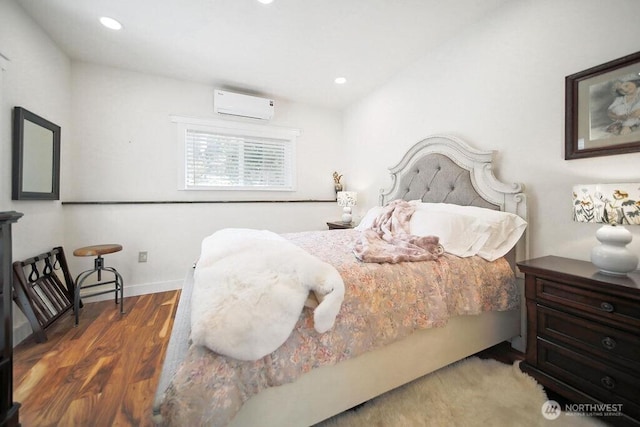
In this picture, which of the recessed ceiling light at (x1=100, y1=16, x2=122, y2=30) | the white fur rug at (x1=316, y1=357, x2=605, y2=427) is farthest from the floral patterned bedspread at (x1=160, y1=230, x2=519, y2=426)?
the recessed ceiling light at (x1=100, y1=16, x2=122, y2=30)

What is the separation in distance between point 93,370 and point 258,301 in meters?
1.44

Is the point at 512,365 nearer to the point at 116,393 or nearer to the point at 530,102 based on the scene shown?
the point at 530,102

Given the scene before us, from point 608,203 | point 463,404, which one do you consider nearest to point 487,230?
point 608,203

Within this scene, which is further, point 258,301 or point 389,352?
point 389,352

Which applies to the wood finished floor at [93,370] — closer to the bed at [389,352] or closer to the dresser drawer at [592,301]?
the bed at [389,352]

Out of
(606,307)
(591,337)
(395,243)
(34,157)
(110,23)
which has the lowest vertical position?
(591,337)

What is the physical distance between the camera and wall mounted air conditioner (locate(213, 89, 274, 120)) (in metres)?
2.89

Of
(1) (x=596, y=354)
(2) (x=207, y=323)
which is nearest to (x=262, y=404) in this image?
(2) (x=207, y=323)

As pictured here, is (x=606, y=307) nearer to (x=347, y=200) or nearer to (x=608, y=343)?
(x=608, y=343)

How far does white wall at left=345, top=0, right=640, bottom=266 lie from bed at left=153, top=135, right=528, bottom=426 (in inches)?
5.3

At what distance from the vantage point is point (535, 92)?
64.7 inches

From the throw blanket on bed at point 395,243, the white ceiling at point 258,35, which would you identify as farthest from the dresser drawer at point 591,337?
the white ceiling at point 258,35

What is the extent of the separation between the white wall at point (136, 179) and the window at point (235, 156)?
11 centimetres

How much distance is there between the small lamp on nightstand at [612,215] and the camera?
1.01 meters
